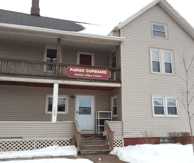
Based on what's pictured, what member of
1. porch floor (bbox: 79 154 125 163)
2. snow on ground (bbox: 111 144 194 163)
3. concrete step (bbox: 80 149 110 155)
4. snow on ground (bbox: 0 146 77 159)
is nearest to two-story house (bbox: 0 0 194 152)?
concrete step (bbox: 80 149 110 155)

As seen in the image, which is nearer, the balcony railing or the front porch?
the front porch

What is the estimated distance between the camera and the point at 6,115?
1428 centimetres

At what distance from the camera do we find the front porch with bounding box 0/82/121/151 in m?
12.4

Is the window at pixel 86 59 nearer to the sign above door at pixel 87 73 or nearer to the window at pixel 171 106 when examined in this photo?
the sign above door at pixel 87 73

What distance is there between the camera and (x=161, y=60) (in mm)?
15977

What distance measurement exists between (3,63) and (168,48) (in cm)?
1062

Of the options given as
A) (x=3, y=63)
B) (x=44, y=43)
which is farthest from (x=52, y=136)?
(x=44, y=43)

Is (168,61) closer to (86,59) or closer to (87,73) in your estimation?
(86,59)

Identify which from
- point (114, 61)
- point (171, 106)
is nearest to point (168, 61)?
point (171, 106)

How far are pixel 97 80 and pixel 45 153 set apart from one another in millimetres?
5264

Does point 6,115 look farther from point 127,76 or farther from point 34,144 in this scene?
point 127,76

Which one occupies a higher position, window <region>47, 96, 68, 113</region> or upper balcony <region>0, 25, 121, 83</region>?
upper balcony <region>0, 25, 121, 83</region>

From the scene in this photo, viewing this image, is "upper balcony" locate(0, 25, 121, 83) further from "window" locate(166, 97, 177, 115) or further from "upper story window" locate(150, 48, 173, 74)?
"window" locate(166, 97, 177, 115)

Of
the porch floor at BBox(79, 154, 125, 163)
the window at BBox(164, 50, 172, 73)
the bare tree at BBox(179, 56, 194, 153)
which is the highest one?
the window at BBox(164, 50, 172, 73)
